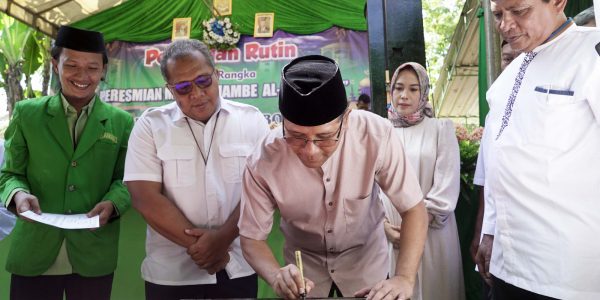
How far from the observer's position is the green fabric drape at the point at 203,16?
8.38 metres

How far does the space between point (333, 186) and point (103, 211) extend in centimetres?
97

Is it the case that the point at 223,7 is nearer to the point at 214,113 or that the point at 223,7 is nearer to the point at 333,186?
the point at 214,113

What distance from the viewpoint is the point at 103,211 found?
2.04m

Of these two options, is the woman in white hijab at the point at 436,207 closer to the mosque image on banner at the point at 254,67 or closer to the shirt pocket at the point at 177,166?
the shirt pocket at the point at 177,166

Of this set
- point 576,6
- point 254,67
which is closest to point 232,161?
point 576,6

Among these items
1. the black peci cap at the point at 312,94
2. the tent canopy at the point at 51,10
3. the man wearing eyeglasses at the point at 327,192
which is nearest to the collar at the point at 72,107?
the man wearing eyeglasses at the point at 327,192

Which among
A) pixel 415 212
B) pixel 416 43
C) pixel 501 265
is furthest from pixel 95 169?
pixel 416 43

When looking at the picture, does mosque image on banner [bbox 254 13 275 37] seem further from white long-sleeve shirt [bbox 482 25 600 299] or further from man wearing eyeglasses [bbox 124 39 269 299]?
white long-sleeve shirt [bbox 482 25 600 299]

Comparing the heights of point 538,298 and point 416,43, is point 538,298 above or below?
below

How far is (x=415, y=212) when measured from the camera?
5.32ft

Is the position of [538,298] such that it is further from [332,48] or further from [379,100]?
[332,48]

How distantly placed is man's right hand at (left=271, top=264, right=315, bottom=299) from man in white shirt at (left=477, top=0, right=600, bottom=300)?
0.67 meters

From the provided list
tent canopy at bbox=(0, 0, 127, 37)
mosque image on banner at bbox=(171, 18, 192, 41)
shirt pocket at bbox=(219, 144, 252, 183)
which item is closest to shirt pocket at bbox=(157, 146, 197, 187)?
shirt pocket at bbox=(219, 144, 252, 183)

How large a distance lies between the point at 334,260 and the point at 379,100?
192 cm
